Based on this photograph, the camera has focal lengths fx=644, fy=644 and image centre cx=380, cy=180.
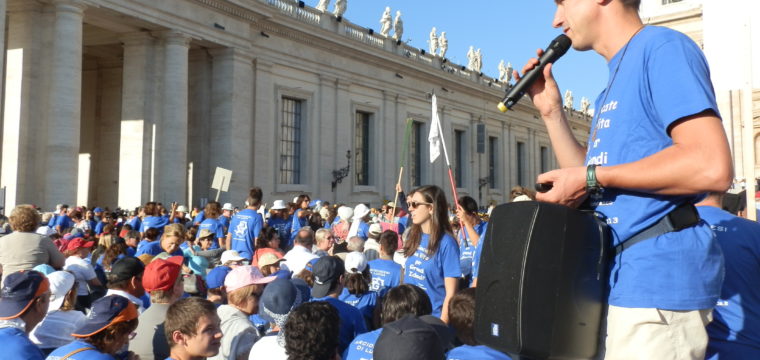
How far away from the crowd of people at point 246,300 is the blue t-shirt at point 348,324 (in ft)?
0.03

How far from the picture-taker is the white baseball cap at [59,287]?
17.0 ft

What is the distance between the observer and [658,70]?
204cm

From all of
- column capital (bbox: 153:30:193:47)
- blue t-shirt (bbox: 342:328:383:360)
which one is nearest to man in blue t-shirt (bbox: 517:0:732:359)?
blue t-shirt (bbox: 342:328:383:360)

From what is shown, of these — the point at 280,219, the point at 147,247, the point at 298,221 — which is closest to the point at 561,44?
the point at 147,247

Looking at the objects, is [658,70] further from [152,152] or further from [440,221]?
[152,152]

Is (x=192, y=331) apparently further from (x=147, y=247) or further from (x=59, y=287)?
(x=147, y=247)

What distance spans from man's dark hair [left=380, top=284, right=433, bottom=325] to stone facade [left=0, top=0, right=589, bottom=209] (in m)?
17.3

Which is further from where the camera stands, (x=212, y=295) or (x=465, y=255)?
(x=465, y=255)

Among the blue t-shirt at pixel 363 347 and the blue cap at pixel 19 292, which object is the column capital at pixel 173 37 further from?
the blue t-shirt at pixel 363 347

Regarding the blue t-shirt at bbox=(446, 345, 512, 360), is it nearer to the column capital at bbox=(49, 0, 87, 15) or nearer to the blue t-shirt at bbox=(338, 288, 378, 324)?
the blue t-shirt at bbox=(338, 288, 378, 324)

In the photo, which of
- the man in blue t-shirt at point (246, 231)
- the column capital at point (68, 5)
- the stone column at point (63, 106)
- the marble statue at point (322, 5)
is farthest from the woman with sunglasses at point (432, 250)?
the marble statue at point (322, 5)

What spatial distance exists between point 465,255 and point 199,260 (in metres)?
3.49

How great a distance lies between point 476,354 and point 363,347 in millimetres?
1062

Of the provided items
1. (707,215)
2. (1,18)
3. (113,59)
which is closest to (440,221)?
(707,215)
